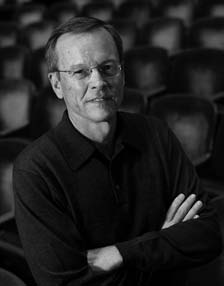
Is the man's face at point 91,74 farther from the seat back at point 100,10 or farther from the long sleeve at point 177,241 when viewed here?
the seat back at point 100,10

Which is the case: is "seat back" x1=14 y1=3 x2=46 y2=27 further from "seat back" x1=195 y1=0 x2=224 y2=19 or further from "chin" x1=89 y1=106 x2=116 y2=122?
"chin" x1=89 y1=106 x2=116 y2=122

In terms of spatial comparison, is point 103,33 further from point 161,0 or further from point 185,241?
point 161,0

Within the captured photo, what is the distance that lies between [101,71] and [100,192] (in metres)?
0.12

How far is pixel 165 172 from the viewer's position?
556mm

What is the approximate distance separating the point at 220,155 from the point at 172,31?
0.79 meters

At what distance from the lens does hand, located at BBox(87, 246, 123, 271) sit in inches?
20.0

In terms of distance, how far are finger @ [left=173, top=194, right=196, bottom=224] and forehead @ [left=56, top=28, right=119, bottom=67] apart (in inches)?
6.5

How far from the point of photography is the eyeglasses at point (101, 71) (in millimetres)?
500

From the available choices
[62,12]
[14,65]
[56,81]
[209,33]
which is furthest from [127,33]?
[56,81]

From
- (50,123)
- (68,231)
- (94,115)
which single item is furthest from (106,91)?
(50,123)

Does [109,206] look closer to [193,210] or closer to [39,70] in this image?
[193,210]

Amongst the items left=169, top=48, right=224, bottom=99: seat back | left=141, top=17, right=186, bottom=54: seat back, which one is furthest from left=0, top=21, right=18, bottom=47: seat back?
left=169, top=48, right=224, bottom=99: seat back

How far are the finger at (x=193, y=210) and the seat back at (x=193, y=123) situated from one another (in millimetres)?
415

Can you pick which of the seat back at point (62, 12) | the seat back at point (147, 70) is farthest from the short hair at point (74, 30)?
the seat back at point (62, 12)
